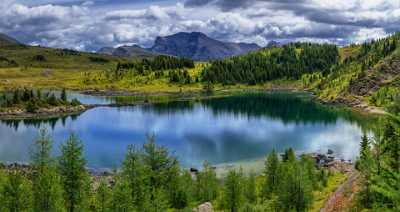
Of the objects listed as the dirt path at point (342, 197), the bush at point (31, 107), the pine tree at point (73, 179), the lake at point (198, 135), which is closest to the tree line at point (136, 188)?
the pine tree at point (73, 179)

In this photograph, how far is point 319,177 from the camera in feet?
296

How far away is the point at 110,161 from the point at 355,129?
311 ft

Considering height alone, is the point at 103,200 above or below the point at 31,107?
above

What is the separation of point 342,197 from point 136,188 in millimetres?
35036

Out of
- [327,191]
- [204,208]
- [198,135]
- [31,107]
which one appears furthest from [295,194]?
[31,107]

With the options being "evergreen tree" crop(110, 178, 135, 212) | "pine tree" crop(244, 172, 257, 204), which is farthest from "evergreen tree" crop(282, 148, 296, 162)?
"evergreen tree" crop(110, 178, 135, 212)

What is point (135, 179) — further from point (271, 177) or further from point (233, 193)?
point (271, 177)

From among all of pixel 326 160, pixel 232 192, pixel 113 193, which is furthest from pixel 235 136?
pixel 113 193

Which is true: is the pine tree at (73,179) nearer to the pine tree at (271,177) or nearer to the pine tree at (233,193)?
the pine tree at (233,193)

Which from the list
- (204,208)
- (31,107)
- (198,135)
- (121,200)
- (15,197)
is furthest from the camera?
(31,107)

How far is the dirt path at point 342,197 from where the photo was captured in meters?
68.4

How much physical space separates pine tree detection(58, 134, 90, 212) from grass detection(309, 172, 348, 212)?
3386 centimetres

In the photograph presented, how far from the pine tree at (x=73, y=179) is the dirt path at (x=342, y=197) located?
35275 millimetres

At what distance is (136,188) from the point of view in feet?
198
